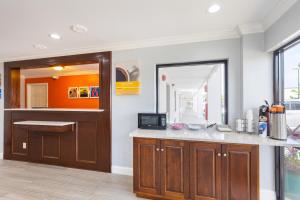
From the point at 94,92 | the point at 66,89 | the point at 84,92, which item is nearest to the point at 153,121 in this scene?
the point at 94,92

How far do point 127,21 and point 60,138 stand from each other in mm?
2645

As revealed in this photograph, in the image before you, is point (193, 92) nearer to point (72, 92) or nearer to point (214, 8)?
point (214, 8)

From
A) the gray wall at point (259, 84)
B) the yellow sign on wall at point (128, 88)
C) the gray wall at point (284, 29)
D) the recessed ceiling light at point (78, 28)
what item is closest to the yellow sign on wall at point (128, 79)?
the yellow sign on wall at point (128, 88)

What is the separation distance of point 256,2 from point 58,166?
13.5ft

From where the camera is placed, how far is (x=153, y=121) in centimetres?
244

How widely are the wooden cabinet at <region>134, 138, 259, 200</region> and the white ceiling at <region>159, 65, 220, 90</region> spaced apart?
104 centimetres

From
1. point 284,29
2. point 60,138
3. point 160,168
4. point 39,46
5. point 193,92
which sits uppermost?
point 39,46

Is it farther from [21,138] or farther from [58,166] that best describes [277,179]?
[21,138]

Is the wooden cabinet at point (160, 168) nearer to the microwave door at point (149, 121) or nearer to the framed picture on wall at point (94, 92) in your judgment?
the microwave door at point (149, 121)

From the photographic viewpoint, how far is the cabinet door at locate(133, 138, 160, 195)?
204 centimetres

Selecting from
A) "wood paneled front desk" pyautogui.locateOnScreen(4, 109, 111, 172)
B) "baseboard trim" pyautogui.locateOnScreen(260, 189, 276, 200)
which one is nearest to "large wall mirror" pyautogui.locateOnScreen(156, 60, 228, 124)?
"baseboard trim" pyautogui.locateOnScreen(260, 189, 276, 200)

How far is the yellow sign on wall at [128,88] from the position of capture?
2715mm

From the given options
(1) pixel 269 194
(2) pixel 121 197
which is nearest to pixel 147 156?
(2) pixel 121 197

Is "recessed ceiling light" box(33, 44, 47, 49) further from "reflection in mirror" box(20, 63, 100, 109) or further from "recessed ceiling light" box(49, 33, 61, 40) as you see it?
"reflection in mirror" box(20, 63, 100, 109)
